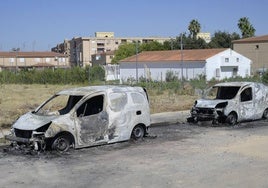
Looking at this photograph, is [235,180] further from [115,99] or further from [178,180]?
[115,99]

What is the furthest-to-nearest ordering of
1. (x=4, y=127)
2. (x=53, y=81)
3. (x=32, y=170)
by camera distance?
(x=53, y=81)
(x=4, y=127)
(x=32, y=170)

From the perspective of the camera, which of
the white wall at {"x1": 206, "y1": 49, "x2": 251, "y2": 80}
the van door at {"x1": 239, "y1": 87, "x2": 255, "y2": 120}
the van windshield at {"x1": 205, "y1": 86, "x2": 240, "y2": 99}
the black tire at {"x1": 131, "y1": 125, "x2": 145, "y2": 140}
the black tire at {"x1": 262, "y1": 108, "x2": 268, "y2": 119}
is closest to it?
the black tire at {"x1": 131, "y1": 125, "x2": 145, "y2": 140}

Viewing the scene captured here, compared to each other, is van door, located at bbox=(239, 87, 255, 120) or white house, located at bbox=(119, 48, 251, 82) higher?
white house, located at bbox=(119, 48, 251, 82)

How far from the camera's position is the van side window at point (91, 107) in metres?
12.6

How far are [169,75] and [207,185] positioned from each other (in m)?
46.8

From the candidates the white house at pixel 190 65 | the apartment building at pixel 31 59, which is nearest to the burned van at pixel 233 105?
the white house at pixel 190 65

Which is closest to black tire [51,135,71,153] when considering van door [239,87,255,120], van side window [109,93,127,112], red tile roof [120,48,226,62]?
van side window [109,93,127,112]

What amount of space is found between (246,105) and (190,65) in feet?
132

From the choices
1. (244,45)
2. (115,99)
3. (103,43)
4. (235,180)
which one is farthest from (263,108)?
(103,43)

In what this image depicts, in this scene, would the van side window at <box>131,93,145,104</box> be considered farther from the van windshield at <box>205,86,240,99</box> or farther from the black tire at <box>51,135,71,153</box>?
the van windshield at <box>205,86,240,99</box>

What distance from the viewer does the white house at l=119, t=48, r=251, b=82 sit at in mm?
57781

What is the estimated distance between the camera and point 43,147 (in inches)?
466

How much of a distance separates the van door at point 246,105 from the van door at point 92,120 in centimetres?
689

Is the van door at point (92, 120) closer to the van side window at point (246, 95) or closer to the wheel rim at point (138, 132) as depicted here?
the wheel rim at point (138, 132)
